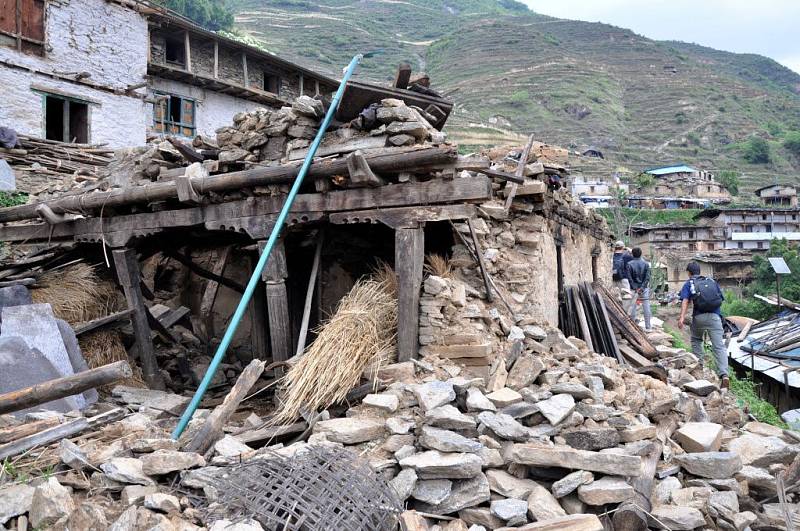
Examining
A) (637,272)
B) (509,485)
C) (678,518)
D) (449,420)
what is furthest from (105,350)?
(637,272)

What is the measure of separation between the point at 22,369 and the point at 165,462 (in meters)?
2.56

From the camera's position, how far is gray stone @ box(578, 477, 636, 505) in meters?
3.54

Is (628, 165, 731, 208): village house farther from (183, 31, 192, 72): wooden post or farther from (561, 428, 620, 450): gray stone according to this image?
(561, 428, 620, 450): gray stone

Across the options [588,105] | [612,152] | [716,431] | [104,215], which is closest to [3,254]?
[104,215]

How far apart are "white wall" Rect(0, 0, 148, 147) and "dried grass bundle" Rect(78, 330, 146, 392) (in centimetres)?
1105

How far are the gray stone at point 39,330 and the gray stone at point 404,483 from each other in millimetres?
3943

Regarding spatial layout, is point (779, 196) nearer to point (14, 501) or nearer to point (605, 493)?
point (605, 493)

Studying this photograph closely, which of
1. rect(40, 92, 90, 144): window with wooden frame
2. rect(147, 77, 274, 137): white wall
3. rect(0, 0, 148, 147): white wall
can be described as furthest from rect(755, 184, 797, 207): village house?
rect(40, 92, 90, 144): window with wooden frame

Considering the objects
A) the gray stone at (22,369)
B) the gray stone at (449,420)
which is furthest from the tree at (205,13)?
the gray stone at (449,420)

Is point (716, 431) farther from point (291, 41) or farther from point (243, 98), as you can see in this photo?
point (291, 41)

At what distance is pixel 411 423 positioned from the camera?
167 inches

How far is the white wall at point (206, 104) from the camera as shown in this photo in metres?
20.4

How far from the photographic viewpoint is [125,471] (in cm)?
344

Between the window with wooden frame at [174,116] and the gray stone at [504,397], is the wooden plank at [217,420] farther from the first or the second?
the window with wooden frame at [174,116]
